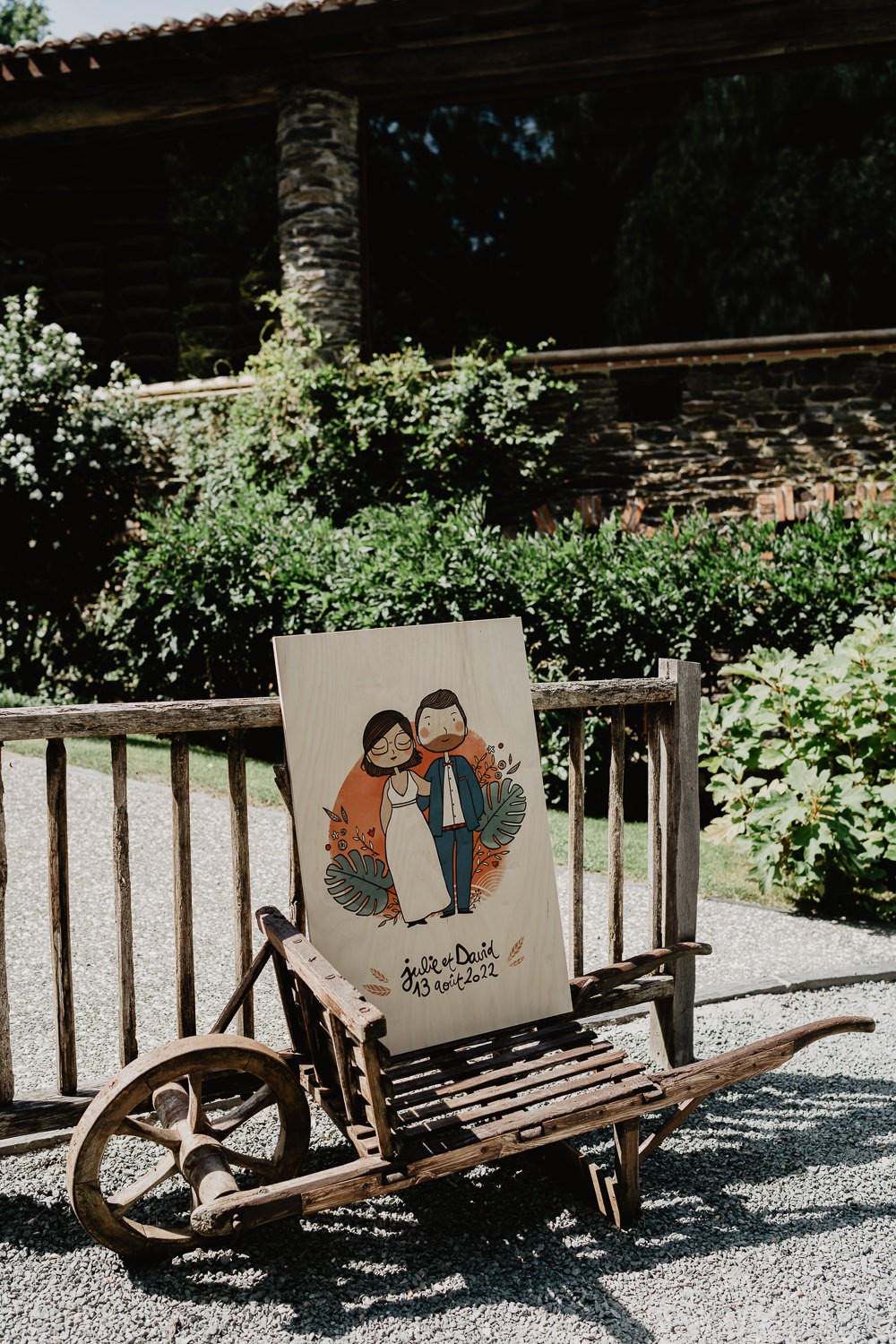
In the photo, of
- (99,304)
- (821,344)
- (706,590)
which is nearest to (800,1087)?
(706,590)

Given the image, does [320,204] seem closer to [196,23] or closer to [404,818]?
[196,23]

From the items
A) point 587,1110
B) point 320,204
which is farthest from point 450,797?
point 320,204

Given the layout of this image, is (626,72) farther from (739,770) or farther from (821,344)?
(739,770)

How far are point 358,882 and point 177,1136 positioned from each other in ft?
2.16

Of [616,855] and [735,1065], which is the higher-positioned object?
[616,855]

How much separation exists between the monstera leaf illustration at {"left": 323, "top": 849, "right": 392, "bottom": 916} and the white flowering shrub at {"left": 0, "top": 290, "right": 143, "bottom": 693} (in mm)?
6385

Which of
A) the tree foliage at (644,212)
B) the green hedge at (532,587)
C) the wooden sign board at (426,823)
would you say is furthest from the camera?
the tree foliage at (644,212)

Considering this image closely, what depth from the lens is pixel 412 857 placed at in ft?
7.88

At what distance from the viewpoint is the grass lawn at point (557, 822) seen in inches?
193

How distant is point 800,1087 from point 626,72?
341 inches

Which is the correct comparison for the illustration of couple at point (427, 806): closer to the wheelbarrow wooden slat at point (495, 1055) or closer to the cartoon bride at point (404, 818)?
the cartoon bride at point (404, 818)

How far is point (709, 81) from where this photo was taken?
1121cm

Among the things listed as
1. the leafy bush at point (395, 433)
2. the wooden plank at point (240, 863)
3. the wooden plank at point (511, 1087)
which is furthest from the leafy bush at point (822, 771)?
the leafy bush at point (395, 433)

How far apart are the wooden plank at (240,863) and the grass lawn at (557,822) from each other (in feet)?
6.03
